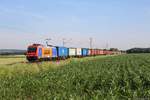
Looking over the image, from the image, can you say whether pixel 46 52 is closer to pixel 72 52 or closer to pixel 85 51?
pixel 72 52

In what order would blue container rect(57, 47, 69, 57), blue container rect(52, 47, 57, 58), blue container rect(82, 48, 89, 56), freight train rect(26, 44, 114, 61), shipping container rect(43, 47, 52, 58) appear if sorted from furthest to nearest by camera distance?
blue container rect(82, 48, 89, 56)
blue container rect(57, 47, 69, 57)
blue container rect(52, 47, 57, 58)
shipping container rect(43, 47, 52, 58)
freight train rect(26, 44, 114, 61)

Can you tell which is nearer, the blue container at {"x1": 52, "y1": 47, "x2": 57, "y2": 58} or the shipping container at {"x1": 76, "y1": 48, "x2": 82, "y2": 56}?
the blue container at {"x1": 52, "y1": 47, "x2": 57, "y2": 58}

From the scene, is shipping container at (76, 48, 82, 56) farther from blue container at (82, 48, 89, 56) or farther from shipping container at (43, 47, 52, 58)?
shipping container at (43, 47, 52, 58)

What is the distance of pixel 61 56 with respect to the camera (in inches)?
3039

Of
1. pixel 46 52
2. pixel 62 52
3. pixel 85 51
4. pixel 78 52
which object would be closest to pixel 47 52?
pixel 46 52

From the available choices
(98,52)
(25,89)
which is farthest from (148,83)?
(98,52)

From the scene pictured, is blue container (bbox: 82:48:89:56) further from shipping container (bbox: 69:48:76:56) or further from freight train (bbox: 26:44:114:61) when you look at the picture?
freight train (bbox: 26:44:114:61)

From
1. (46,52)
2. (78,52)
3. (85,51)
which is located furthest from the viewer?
(85,51)

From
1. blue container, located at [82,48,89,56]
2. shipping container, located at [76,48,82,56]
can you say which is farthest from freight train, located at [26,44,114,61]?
blue container, located at [82,48,89,56]

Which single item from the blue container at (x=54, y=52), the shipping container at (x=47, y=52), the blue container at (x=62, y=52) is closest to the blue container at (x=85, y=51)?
the blue container at (x=62, y=52)

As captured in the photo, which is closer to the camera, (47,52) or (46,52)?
(46,52)

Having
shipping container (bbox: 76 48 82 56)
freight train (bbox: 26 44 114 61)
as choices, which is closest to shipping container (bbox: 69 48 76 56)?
freight train (bbox: 26 44 114 61)

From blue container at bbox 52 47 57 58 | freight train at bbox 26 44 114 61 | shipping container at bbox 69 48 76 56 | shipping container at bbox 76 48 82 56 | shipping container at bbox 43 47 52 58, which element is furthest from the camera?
shipping container at bbox 76 48 82 56

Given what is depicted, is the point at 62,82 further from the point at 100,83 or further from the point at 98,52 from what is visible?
the point at 98,52
